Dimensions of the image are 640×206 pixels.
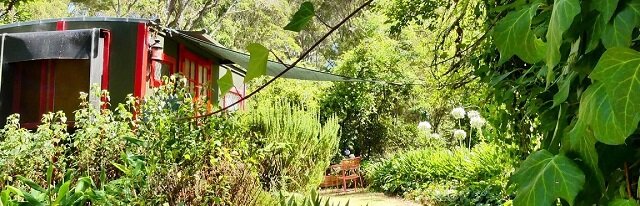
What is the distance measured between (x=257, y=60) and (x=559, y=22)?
0.32 meters

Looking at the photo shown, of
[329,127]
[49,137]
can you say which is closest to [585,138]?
[49,137]

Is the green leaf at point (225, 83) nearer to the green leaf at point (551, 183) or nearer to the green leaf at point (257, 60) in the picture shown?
the green leaf at point (257, 60)

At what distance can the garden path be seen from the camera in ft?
29.9

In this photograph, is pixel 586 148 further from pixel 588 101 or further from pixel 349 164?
pixel 349 164

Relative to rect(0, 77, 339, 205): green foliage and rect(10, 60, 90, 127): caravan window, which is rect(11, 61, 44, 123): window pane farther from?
rect(0, 77, 339, 205): green foliage

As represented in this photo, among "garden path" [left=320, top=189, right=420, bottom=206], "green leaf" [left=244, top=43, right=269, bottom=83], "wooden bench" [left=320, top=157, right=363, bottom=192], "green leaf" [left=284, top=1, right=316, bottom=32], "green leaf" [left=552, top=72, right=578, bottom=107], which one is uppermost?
"green leaf" [left=284, top=1, right=316, bottom=32]

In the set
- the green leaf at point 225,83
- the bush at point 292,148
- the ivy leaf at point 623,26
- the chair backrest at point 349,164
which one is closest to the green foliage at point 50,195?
the green leaf at point 225,83

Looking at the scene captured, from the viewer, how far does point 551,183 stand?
472 mm

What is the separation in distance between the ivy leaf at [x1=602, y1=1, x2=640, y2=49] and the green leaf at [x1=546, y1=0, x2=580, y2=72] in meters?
0.04

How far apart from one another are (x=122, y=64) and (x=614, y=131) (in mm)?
6603

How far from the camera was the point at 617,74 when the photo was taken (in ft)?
1.32

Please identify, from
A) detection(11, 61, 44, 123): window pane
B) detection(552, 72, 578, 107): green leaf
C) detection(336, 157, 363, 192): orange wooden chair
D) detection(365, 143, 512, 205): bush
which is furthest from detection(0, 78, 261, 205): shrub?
detection(336, 157, 363, 192): orange wooden chair

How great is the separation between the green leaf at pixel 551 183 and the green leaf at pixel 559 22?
0.09 meters

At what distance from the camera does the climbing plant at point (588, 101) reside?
1.32ft
